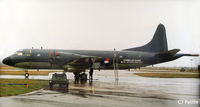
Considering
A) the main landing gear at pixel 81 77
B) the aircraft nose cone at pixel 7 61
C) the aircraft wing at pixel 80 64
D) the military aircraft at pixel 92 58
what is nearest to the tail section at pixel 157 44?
the military aircraft at pixel 92 58

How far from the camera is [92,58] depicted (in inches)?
685

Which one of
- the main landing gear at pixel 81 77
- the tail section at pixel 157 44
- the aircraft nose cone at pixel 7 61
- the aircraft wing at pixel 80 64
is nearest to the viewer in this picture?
the aircraft wing at pixel 80 64

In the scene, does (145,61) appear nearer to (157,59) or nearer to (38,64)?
(157,59)

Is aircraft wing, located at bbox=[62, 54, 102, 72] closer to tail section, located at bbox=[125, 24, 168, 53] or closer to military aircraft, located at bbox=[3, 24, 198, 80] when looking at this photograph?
military aircraft, located at bbox=[3, 24, 198, 80]

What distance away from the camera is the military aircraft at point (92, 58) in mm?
17797

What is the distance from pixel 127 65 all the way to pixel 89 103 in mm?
13106

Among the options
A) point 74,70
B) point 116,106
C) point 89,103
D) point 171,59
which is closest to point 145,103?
point 116,106

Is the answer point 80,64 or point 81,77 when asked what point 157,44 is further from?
point 81,77

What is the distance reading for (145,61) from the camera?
2084cm

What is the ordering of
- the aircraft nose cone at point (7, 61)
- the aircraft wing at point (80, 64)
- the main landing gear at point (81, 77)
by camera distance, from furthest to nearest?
the aircraft nose cone at point (7, 61) < the main landing gear at point (81, 77) < the aircraft wing at point (80, 64)

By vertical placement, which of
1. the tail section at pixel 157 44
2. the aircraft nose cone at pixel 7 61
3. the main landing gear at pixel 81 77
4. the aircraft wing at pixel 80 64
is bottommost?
the main landing gear at pixel 81 77

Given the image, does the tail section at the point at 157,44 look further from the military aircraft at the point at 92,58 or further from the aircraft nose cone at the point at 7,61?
the aircraft nose cone at the point at 7,61

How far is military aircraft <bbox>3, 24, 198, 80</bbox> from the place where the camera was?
701 inches

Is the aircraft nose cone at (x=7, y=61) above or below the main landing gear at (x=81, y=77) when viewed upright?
above
